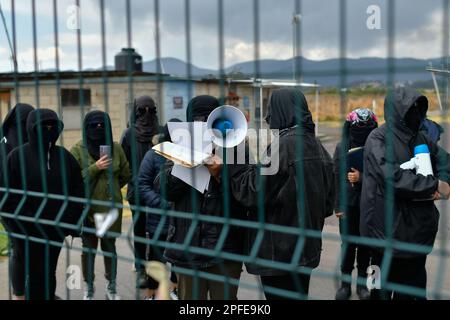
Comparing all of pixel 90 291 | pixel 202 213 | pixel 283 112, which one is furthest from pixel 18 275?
→ pixel 283 112

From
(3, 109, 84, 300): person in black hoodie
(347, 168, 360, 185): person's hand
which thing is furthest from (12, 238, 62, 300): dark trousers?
(347, 168, 360, 185): person's hand

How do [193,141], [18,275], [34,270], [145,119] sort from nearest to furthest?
[193,141], [34,270], [18,275], [145,119]

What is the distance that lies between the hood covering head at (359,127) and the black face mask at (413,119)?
2.88 ft

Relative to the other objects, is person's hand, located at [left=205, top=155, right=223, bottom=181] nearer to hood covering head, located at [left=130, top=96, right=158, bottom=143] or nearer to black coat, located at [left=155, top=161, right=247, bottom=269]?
black coat, located at [left=155, top=161, right=247, bottom=269]

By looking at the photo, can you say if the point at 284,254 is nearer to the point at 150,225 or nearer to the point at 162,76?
the point at 162,76

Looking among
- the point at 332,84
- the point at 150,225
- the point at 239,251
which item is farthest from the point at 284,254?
the point at 150,225

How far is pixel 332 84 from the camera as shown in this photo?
1522mm

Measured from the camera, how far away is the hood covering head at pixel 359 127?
413 cm

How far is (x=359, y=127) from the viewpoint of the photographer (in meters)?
4.15

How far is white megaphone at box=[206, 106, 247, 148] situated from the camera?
79.4 inches

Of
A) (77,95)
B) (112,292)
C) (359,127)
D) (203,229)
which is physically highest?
(77,95)

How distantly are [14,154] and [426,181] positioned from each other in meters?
2.72

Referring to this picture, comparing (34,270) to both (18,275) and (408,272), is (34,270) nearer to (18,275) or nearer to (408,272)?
(18,275)

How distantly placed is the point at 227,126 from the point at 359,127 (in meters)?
2.36
